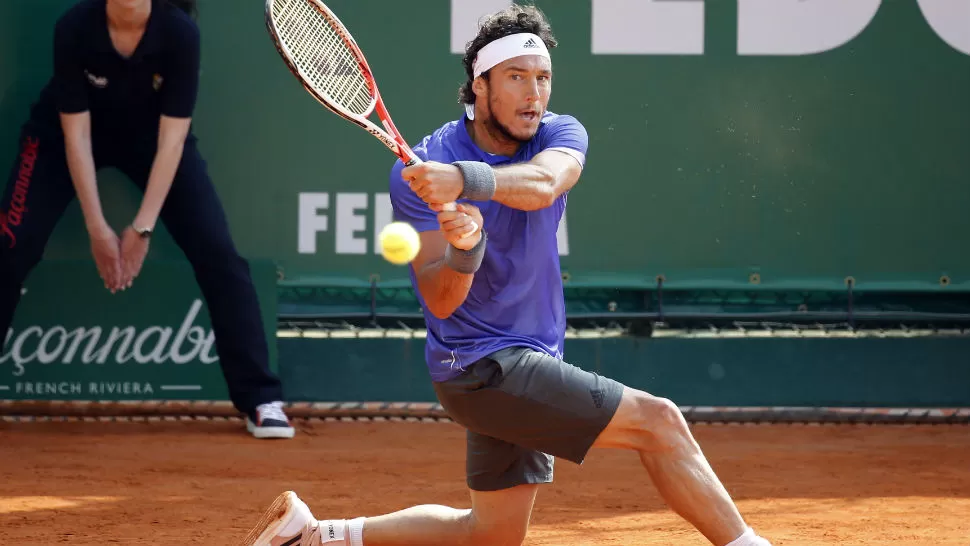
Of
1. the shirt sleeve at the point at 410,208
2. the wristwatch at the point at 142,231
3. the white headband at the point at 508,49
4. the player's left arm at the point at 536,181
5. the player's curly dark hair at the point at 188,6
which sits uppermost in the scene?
the player's curly dark hair at the point at 188,6

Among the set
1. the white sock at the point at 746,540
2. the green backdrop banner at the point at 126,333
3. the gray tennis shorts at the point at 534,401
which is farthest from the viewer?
the green backdrop banner at the point at 126,333

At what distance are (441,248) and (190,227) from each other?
124 inches

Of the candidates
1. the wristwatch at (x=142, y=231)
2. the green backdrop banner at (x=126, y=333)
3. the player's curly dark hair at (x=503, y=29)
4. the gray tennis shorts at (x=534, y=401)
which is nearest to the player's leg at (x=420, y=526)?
the gray tennis shorts at (x=534, y=401)

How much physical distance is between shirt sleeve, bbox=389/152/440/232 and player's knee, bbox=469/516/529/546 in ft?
2.45

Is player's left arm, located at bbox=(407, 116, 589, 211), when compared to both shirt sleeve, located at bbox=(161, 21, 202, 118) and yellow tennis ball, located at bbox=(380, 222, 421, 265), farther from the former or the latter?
shirt sleeve, located at bbox=(161, 21, 202, 118)

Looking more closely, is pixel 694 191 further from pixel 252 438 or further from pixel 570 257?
pixel 252 438

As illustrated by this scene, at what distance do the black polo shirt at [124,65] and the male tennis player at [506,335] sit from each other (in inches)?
102

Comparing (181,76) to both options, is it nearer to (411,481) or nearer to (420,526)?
(411,481)

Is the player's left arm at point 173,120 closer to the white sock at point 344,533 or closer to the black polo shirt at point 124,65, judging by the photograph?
the black polo shirt at point 124,65

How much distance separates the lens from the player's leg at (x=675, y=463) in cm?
294

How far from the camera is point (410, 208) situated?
10.4 ft

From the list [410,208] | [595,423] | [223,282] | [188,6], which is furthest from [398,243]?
[188,6]

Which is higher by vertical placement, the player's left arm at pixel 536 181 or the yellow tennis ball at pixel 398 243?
the player's left arm at pixel 536 181

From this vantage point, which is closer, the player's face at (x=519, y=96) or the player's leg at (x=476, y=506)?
the player's leg at (x=476, y=506)
